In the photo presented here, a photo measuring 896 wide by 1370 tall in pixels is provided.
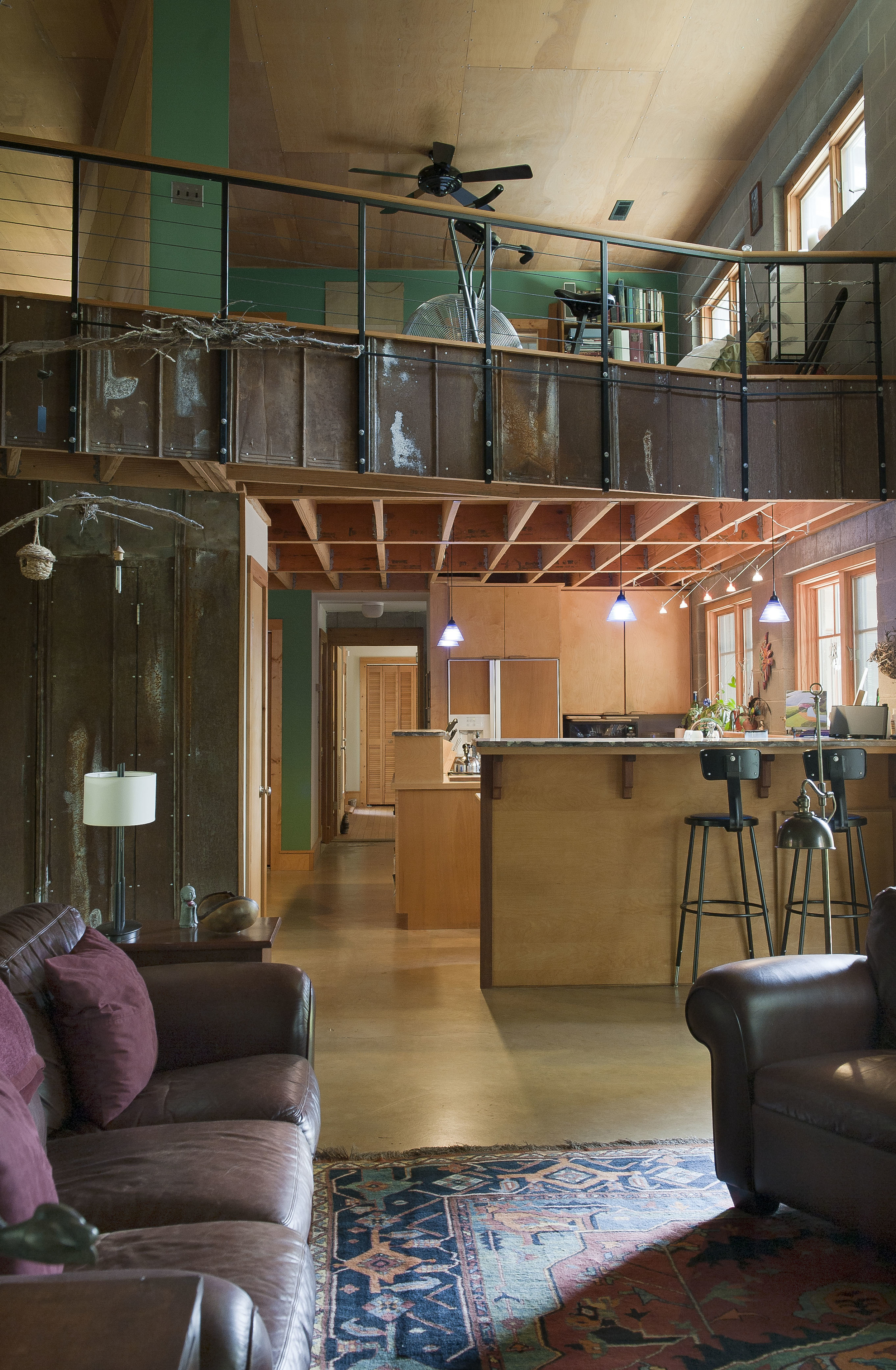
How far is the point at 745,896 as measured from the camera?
514cm

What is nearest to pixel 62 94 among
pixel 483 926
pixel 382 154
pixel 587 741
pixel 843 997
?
pixel 382 154

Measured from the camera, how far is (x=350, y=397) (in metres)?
5.02

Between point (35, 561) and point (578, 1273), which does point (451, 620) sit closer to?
point (35, 561)

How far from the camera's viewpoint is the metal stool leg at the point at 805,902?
14.6 ft

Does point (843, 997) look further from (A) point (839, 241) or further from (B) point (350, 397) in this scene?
(A) point (839, 241)

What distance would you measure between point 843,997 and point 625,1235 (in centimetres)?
97

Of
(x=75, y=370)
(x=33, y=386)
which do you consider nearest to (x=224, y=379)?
(x=75, y=370)

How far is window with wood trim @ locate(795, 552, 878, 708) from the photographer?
6609mm

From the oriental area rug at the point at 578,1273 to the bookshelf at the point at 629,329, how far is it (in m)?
6.05

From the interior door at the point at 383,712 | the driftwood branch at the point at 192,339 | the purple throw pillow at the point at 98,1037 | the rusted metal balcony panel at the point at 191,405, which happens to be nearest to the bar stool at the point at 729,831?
the driftwood branch at the point at 192,339

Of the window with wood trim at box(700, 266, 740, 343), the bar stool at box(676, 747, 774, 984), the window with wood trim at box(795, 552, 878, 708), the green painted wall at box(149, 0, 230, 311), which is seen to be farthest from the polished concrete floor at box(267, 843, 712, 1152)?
the window with wood trim at box(700, 266, 740, 343)

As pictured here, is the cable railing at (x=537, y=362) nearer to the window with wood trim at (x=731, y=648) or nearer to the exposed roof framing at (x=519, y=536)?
the exposed roof framing at (x=519, y=536)

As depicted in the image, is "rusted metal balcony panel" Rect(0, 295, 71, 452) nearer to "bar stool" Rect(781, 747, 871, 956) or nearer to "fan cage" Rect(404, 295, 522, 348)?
"fan cage" Rect(404, 295, 522, 348)

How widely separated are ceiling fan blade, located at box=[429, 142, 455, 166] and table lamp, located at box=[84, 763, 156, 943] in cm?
549
